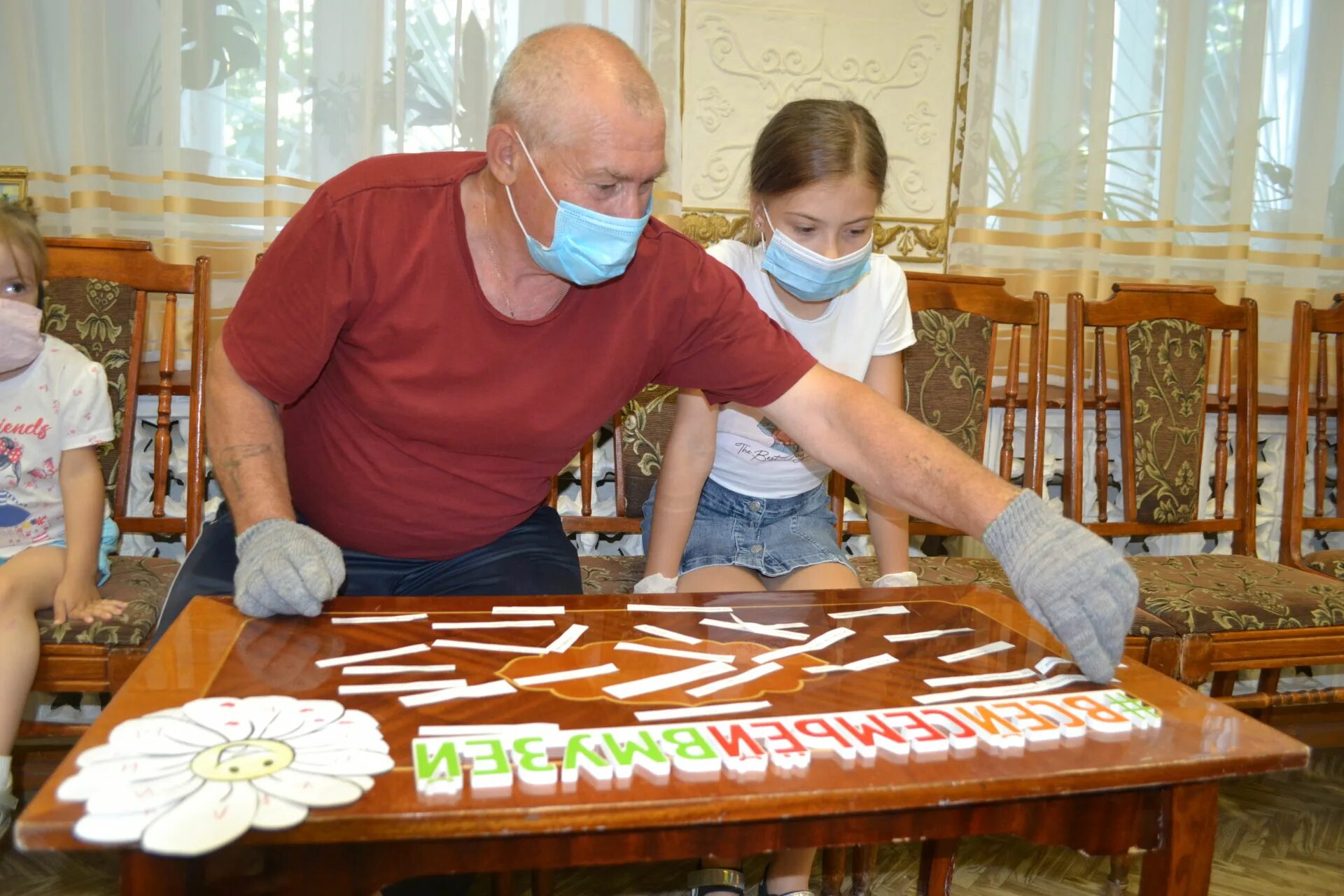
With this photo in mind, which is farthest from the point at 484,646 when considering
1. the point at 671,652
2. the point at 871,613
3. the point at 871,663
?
the point at 871,613

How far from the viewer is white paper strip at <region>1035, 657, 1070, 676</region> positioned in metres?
1.38

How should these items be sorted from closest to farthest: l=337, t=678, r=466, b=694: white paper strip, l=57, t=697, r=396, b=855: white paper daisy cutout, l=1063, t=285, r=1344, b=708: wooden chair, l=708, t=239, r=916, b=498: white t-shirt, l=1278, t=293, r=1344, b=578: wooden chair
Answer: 1. l=57, t=697, r=396, b=855: white paper daisy cutout
2. l=337, t=678, r=466, b=694: white paper strip
3. l=708, t=239, r=916, b=498: white t-shirt
4. l=1063, t=285, r=1344, b=708: wooden chair
5. l=1278, t=293, r=1344, b=578: wooden chair

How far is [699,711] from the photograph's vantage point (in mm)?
1181

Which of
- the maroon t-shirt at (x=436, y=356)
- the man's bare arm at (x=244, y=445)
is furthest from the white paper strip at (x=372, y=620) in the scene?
the maroon t-shirt at (x=436, y=356)

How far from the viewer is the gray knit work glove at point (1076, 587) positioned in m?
1.35

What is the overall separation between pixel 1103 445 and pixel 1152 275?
601mm

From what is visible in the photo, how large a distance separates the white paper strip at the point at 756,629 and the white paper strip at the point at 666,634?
6cm

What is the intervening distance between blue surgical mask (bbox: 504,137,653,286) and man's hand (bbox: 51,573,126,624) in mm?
1095

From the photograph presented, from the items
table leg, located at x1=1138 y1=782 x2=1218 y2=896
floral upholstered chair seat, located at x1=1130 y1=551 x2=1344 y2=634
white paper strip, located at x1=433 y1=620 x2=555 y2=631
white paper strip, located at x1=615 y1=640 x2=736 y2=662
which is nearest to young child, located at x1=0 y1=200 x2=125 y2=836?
white paper strip, located at x1=433 y1=620 x2=555 y2=631

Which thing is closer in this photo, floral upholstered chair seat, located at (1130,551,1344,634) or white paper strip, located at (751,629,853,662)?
white paper strip, located at (751,629,853,662)

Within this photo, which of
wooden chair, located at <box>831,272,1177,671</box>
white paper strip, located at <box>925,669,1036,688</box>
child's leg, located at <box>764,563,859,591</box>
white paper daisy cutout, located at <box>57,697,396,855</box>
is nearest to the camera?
white paper daisy cutout, located at <box>57,697,396,855</box>

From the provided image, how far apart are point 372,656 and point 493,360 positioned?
0.58 metres

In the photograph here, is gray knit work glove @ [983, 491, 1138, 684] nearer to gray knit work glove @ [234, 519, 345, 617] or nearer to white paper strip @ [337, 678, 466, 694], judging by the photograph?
white paper strip @ [337, 678, 466, 694]

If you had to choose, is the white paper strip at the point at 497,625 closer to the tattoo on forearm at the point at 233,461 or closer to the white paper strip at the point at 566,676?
the white paper strip at the point at 566,676
